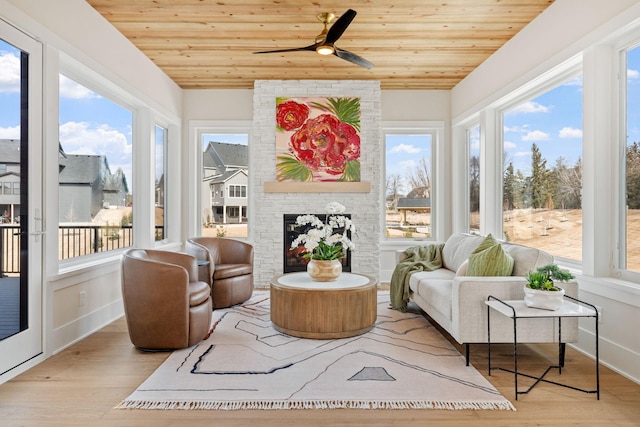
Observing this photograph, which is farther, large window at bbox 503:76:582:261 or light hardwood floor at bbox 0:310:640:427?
large window at bbox 503:76:582:261

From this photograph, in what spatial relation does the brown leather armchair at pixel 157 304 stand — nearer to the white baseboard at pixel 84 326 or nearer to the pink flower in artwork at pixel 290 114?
the white baseboard at pixel 84 326

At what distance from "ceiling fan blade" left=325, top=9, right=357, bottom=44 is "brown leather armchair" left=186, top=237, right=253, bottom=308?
2.42 m

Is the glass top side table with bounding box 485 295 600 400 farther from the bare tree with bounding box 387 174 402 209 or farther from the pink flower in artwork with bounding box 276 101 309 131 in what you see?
the pink flower in artwork with bounding box 276 101 309 131

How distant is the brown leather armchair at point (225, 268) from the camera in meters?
4.41

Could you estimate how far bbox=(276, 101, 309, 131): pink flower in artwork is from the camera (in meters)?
5.89

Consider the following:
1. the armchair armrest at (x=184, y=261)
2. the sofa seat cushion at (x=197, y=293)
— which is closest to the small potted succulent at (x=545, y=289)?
the sofa seat cushion at (x=197, y=293)

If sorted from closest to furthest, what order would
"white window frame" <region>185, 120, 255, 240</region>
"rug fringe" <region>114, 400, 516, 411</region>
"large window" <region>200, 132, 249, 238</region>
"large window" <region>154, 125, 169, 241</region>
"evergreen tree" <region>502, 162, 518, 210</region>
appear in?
"rug fringe" <region>114, 400, 516, 411</region>, "evergreen tree" <region>502, 162, 518, 210</region>, "large window" <region>154, 125, 169, 241</region>, "white window frame" <region>185, 120, 255, 240</region>, "large window" <region>200, 132, 249, 238</region>

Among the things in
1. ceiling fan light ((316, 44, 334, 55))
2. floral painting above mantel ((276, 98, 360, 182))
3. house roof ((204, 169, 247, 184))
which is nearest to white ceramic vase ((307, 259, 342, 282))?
ceiling fan light ((316, 44, 334, 55))

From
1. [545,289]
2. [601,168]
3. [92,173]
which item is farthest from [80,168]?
[601,168]

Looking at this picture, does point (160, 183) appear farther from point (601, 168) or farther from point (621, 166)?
point (621, 166)

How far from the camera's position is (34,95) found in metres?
2.89

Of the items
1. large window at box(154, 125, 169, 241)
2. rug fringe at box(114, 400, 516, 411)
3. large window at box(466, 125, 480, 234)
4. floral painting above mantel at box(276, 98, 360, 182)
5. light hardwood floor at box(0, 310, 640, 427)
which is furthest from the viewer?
floral painting above mantel at box(276, 98, 360, 182)

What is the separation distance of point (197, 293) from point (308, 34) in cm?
272

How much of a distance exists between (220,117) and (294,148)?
4.02ft
